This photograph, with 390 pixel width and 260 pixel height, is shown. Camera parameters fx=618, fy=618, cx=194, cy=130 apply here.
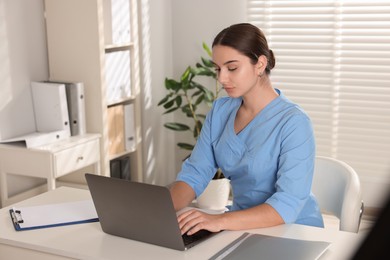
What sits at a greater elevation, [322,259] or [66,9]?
[66,9]

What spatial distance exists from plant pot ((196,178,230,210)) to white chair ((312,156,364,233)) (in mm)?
1875

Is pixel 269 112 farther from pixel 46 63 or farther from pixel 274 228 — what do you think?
pixel 46 63

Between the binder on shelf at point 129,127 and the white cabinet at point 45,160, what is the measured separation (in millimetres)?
443

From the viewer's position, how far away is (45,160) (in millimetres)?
3338

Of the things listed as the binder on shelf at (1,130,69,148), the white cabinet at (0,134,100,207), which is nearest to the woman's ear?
the white cabinet at (0,134,100,207)

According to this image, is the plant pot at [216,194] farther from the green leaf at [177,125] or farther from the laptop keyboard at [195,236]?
the laptop keyboard at [195,236]

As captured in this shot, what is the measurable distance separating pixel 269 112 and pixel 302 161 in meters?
0.23

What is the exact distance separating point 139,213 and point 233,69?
610 millimetres

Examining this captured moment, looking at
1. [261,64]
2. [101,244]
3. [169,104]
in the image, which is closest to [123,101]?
[169,104]

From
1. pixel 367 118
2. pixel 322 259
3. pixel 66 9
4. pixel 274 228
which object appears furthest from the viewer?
pixel 367 118

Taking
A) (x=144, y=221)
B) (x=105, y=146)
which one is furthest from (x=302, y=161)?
(x=105, y=146)

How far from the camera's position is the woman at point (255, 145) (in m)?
1.83

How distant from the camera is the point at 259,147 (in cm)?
194

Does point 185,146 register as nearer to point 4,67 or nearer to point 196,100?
point 196,100
